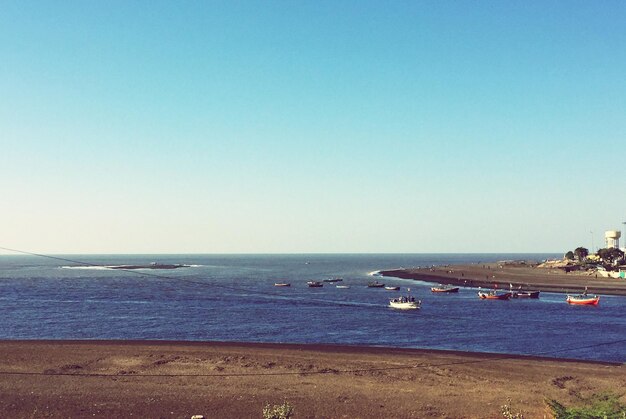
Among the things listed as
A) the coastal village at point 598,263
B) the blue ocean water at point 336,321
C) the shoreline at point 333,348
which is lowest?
the blue ocean water at point 336,321

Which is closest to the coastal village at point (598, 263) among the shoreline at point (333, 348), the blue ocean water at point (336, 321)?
the blue ocean water at point (336, 321)

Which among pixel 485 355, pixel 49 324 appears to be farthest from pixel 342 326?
pixel 49 324

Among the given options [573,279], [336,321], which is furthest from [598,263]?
[336,321]

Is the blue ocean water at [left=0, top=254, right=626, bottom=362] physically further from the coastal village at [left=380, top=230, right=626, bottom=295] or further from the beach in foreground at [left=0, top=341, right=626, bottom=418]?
the coastal village at [left=380, top=230, right=626, bottom=295]

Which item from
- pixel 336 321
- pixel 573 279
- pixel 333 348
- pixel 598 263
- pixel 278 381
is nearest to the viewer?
pixel 278 381

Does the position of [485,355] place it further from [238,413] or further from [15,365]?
[15,365]

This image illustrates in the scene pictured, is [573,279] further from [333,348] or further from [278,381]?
[278,381]

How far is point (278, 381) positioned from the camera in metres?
31.0

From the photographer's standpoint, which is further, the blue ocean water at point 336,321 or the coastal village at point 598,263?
the coastal village at point 598,263

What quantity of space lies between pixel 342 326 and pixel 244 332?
458 inches

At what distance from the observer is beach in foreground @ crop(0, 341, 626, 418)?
83.4 feet

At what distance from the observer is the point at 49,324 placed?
5922 centimetres

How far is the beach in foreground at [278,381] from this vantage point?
25422 mm

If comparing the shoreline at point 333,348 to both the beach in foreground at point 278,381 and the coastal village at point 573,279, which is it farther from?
the coastal village at point 573,279
